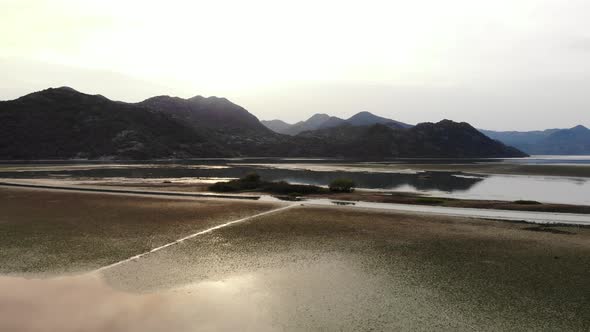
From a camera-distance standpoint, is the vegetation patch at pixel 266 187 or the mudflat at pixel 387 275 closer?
the mudflat at pixel 387 275

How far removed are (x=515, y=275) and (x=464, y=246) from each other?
6.04 meters

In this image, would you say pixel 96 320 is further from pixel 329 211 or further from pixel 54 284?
pixel 329 211

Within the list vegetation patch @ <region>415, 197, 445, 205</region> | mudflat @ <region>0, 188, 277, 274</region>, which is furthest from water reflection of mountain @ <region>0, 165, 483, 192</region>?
mudflat @ <region>0, 188, 277, 274</region>

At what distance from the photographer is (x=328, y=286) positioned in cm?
1805

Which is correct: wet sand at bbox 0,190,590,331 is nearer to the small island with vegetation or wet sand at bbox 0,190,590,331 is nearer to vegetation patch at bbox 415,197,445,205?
vegetation patch at bbox 415,197,445,205

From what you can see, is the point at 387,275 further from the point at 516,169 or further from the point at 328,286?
the point at 516,169

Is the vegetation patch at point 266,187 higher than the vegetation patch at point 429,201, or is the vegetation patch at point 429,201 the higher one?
the vegetation patch at point 266,187

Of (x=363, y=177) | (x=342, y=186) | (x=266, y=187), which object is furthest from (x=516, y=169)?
(x=266, y=187)

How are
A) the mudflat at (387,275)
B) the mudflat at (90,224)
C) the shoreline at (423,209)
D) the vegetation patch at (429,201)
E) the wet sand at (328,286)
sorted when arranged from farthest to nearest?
the vegetation patch at (429,201) < the shoreline at (423,209) < the mudflat at (90,224) < the mudflat at (387,275) < the wet sand at (328,286)

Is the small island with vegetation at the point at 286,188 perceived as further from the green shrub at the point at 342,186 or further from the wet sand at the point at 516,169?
the wet sand at the point at 516,169

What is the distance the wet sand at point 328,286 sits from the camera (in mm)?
14141

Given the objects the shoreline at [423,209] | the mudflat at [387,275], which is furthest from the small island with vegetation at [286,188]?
the mudflat at [387,275]

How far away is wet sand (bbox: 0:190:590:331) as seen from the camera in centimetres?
1414

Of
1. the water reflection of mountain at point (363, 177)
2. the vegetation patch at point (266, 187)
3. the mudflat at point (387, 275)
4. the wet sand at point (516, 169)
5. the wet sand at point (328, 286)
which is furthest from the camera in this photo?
the wet sand at point (516, 169)
